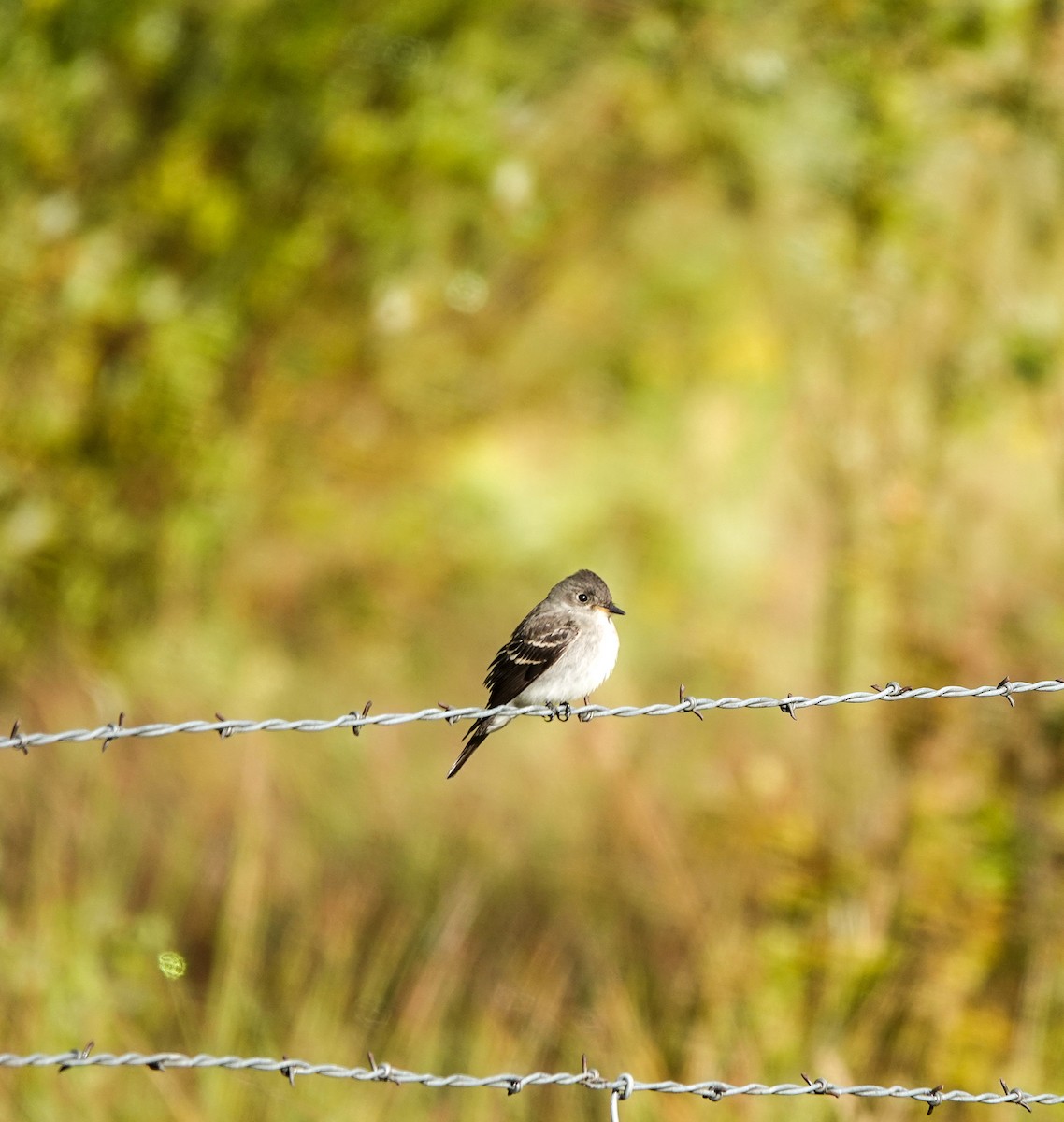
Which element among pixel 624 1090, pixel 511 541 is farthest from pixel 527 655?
pixel 511 541

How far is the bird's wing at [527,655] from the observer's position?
17.4ft

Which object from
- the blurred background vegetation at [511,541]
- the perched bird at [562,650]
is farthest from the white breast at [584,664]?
the blurred background vegetation at [511,541]

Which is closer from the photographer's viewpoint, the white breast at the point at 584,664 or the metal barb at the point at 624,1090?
the metal barb at the point at 624,1090

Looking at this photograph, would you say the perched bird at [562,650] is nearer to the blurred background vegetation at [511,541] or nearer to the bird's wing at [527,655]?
the bird's wing at [527,655]

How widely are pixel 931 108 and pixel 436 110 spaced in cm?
289

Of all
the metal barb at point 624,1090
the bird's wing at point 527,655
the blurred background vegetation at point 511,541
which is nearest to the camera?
the metal barb at point 624,1090

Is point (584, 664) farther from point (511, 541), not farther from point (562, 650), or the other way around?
point (511, 541)

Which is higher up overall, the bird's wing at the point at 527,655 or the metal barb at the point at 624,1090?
the bird's wing at the point at 527,655

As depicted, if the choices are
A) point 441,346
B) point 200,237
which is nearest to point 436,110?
point 200,237

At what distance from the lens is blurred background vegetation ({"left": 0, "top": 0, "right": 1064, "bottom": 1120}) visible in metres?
5.76

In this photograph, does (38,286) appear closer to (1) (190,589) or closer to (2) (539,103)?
(1) (190,589)

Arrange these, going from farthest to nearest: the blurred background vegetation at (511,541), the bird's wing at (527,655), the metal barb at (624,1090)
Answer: the blurred background vegetation at (511,541), the bird's wing at (527,655), the metal barb at (624,1090)

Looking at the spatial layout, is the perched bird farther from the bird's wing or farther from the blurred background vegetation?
the blurred background vegetation

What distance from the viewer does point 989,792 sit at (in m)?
6.50
